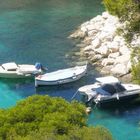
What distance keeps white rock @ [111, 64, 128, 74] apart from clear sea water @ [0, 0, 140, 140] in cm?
173

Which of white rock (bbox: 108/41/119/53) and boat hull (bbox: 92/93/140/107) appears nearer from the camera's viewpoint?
boat hull (bbox: 92/93/140/107)

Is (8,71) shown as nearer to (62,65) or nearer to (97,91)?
(62,65)

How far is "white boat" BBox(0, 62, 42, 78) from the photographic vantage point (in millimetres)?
44219

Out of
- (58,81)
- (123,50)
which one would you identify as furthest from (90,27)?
(58,81)

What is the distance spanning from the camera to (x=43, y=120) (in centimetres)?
2295

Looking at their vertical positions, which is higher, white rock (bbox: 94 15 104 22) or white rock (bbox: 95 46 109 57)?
white rock (bbox: 94 15 104 22)

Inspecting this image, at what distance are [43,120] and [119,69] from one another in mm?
22104

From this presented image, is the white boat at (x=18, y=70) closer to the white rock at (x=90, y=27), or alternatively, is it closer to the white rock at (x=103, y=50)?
the white rock at (x=103, y=50)

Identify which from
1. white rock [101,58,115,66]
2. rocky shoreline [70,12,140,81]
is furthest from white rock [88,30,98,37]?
white rock [101,58,115,66]

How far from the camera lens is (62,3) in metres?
73.6

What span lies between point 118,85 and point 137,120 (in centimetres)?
471

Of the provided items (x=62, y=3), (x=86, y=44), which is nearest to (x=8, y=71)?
(x=86, y=44)

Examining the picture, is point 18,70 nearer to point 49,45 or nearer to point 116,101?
point 49,45

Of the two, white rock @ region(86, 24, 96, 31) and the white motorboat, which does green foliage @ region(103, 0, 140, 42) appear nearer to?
the white motorboat
